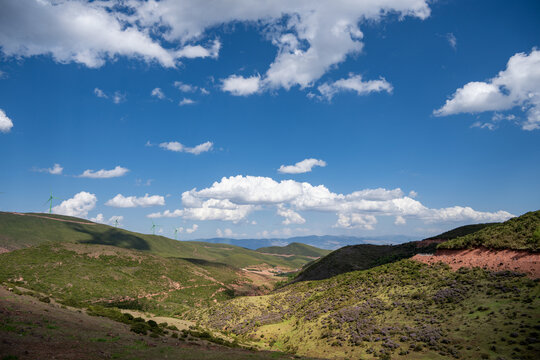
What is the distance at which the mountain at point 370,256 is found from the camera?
71.1m

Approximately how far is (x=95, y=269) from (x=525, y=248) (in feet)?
338

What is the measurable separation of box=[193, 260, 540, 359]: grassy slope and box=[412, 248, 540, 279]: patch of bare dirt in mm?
1541

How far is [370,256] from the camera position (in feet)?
266

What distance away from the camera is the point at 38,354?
17.9m

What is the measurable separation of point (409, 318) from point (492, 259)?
53.4 ft

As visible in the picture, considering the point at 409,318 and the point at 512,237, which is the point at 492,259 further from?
the point at 409,318

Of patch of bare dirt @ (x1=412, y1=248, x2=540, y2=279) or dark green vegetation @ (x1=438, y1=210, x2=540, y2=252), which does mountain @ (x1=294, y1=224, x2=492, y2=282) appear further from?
dark green vegetation @ (x1=438, y1=210, x2=540, y2=252)

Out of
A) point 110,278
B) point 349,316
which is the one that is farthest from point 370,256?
point 110,278

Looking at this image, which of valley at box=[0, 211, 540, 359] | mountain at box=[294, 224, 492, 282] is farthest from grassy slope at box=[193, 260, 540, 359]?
mountain at box=[294, 224, 492, 282]

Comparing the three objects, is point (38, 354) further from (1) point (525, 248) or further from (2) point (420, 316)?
(1) point (525, 248)

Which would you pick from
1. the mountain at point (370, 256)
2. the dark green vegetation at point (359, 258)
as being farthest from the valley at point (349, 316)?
the dark green vegetation at point (359, 258)

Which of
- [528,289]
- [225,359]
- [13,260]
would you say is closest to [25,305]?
[225,359]

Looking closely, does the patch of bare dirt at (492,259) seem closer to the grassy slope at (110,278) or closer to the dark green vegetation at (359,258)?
the dark green vegetation at (359,258)

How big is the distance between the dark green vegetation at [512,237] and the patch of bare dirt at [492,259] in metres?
0.82
